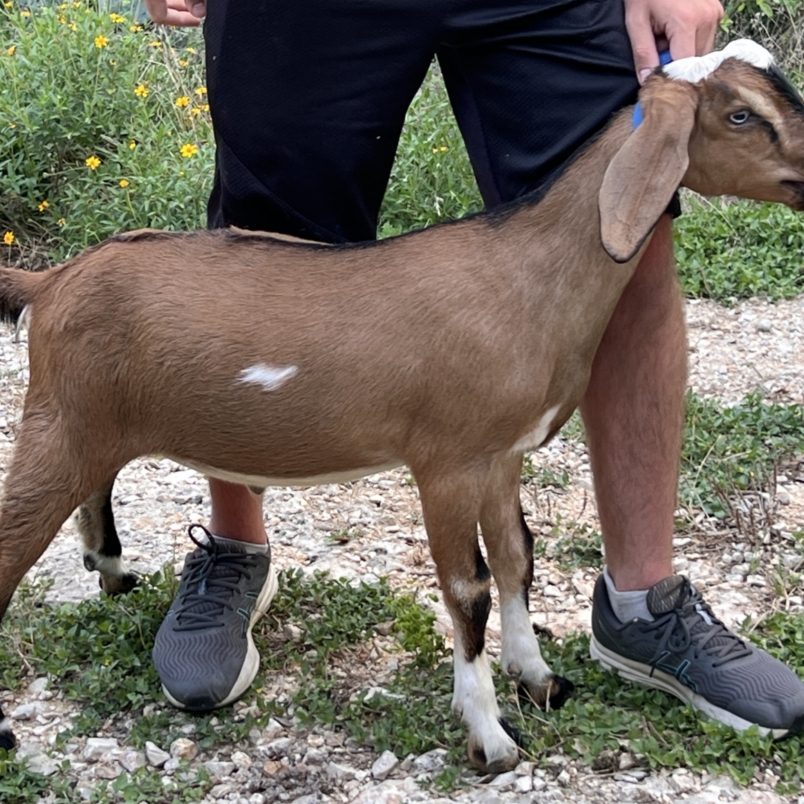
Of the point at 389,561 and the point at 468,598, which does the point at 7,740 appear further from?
the point at 389,561

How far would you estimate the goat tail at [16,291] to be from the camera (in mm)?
2994

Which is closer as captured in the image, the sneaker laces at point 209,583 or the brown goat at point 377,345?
the brown goat at point 377,345

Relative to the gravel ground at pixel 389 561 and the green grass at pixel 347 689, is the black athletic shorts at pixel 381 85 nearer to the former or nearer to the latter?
the green grass at pixel 347 689

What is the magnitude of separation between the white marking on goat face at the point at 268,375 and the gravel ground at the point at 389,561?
935 mm

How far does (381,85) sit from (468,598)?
1255 millimetres

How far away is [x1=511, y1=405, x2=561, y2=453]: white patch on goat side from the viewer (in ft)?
9.59

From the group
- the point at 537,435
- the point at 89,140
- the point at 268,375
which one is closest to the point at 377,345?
the point at 268,375

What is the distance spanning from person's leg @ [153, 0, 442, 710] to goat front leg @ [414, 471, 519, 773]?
0.67 meters

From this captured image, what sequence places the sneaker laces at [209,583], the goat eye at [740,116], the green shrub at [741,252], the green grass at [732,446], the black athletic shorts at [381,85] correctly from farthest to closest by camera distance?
the green shrub at [741,252], the green grass at [732,446], the sneaker laces at [209,583], the black athletic shorts at [381,85], the goat eye at [740,116]

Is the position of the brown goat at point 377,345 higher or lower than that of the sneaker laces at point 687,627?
higher

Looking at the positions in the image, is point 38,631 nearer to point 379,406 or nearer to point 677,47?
point 379,406

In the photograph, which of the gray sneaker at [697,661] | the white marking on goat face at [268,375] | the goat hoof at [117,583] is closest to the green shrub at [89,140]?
the goat hoof at [117,583]

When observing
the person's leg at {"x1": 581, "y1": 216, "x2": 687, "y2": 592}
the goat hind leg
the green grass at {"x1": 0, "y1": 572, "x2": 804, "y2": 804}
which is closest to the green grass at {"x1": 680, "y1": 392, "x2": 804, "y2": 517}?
the green grass at {"x1": 0, "y1": 572, "x2": 804, "y2": 804}

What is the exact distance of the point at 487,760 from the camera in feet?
9.65
